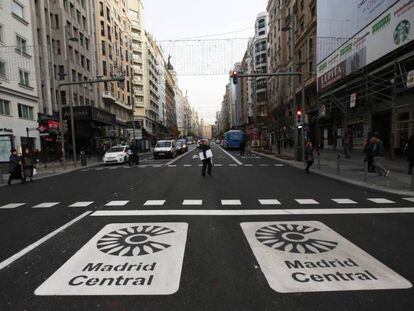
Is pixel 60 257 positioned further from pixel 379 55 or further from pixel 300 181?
pixel 379 55

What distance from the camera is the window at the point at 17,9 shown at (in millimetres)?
25781

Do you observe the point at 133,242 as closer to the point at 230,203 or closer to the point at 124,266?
the point at 124,266

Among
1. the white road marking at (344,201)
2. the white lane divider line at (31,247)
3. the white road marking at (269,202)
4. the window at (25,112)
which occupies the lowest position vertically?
the white road marking at (344,201)

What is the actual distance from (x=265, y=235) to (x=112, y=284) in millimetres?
2741

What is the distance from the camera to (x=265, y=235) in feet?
17.2

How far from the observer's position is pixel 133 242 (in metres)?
4.92

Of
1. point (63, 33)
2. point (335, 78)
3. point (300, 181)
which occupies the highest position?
point (63, 33)

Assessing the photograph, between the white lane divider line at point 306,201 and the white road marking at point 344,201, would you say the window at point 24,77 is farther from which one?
the white road marking at point 344,201

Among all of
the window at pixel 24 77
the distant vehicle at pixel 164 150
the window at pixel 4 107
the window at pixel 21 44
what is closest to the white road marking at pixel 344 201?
the distant vehicle at pixel 164 150

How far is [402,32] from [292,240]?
1497cm

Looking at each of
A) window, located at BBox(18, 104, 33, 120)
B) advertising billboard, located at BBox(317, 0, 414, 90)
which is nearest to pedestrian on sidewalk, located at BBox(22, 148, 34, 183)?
window, located at BBox(18, 104, 33, 120)

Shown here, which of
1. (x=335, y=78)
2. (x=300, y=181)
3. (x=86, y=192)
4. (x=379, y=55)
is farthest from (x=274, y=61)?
(x=86, y=192)

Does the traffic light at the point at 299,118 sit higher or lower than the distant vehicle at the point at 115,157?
higher

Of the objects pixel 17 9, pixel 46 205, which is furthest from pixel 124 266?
pixel 17 9
